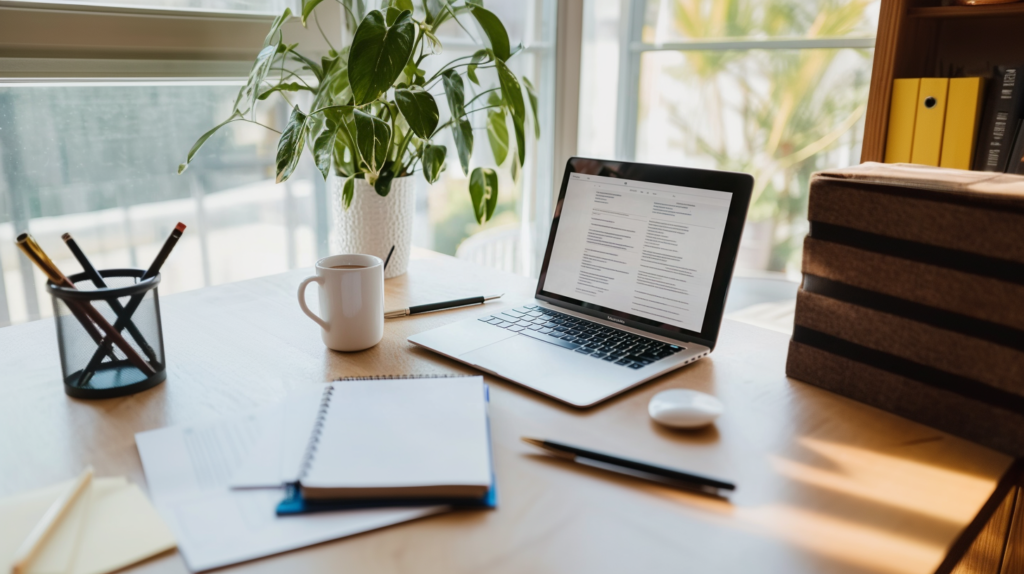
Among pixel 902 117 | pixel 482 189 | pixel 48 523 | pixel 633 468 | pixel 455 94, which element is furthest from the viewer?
pixel 902 117

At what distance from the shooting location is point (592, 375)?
0.83 m

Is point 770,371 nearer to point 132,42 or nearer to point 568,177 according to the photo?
point 568,177

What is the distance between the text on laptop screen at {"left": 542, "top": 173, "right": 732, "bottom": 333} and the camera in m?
0.93

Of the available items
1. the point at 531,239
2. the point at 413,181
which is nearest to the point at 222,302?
the point at 413,181

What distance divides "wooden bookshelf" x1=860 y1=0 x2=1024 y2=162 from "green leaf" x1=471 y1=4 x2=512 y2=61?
37.9 inches

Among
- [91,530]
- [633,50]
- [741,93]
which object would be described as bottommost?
[91,530]

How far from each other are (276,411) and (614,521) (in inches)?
15.1

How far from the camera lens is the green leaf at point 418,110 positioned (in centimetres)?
107

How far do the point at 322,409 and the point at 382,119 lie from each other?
2.29ft

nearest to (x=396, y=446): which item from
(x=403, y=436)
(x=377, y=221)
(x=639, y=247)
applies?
(x=403, y=436)

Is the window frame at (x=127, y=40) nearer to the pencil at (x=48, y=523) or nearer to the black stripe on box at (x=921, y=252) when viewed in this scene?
the pencil at (x=48, y=523)

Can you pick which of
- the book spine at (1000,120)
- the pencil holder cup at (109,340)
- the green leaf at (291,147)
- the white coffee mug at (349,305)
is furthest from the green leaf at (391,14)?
the book spine at (1000,120)

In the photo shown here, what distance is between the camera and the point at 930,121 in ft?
5.23

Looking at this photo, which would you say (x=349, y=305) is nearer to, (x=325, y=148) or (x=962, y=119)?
(x=325, y=148)
